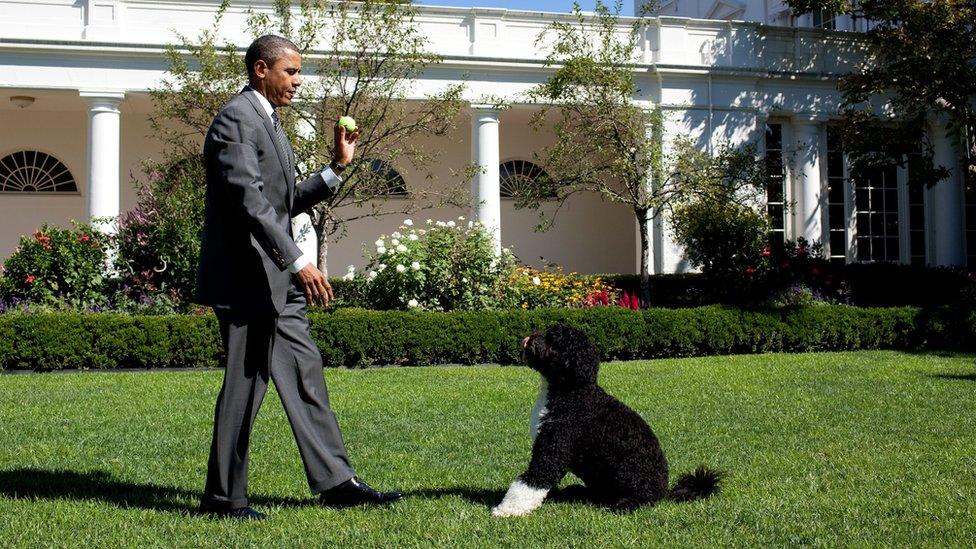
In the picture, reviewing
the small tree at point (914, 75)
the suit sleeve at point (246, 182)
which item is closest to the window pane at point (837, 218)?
the small tree at point (914, 75)

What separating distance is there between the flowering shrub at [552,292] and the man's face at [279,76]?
9129 millimetres

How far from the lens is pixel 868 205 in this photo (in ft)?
→ 68.0

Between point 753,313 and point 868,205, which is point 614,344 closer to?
point 753,313

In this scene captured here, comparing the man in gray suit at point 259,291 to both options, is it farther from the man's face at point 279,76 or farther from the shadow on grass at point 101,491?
the shadow on grass at point 101,491

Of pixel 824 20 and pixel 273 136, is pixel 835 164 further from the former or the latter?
pixel 273 136

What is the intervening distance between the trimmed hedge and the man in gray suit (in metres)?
7.17

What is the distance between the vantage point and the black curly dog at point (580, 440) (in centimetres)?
411

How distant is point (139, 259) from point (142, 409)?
6.36 m

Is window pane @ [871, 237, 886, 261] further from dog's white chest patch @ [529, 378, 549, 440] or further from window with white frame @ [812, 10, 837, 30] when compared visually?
dog's white chest patch @ [529, 378, 549, 440]

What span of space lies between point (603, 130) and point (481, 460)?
10440 millimetres

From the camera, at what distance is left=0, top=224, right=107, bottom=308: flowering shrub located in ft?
42.4

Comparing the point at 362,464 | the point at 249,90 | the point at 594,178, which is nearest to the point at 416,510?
the point at 362,464

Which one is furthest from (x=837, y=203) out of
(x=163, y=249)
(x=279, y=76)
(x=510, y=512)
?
(x=279, y=76)

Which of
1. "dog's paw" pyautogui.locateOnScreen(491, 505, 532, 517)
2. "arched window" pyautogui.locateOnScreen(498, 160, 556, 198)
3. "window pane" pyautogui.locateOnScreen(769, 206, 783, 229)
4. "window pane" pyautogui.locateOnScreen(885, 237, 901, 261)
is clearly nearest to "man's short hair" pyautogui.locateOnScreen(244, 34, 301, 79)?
"dog's paw" pyautogui.locateOnScreen(491, 505, 532, 517)
